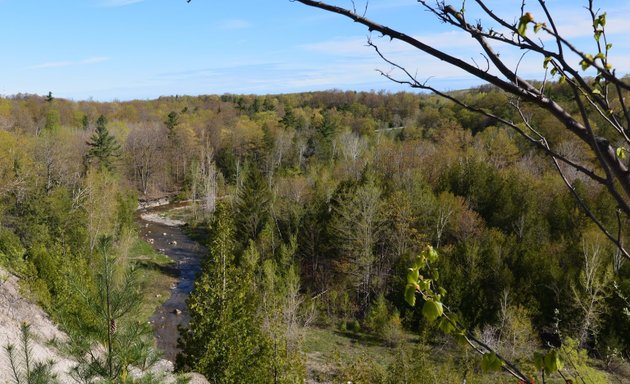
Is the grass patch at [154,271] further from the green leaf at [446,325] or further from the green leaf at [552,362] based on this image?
the green leaf at [552,362]

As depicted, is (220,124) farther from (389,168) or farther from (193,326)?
(193,326)

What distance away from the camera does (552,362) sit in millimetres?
1813

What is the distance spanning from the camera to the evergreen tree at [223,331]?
12.1 meters

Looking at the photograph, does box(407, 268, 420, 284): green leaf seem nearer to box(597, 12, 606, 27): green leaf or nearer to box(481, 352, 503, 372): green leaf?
box(481, 352, 503, 372): green leaf

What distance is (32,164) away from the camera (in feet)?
104

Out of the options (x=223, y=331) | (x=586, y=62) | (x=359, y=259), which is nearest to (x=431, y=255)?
(x=586, y=62)

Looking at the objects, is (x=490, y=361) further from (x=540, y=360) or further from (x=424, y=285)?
(x=424, y=285)

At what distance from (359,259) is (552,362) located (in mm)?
25514

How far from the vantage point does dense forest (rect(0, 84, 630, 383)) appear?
1230cm

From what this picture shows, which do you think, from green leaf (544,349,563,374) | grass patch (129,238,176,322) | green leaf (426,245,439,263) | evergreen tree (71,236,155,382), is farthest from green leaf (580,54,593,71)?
grass patch (129,238,176,322)

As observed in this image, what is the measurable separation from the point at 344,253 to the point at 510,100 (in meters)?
26.5

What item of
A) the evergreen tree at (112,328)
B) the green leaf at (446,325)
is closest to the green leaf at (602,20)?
the green leaf at (446,325)

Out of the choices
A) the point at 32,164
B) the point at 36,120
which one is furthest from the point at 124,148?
the point at 32,164

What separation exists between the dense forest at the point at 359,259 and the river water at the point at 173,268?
3022mm
